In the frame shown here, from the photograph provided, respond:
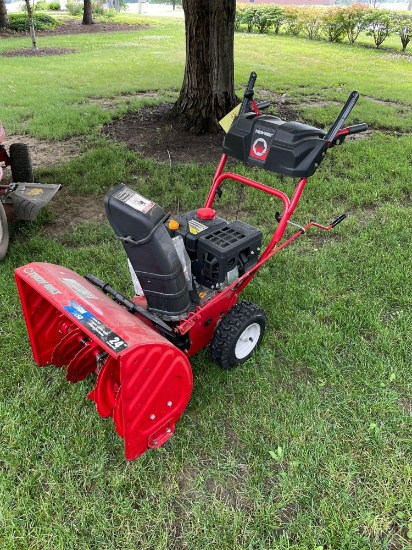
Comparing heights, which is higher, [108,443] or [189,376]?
[189,376]

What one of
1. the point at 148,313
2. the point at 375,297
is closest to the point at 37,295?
the point at 148,313

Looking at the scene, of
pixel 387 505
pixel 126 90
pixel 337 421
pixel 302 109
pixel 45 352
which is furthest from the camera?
pixel 126 90

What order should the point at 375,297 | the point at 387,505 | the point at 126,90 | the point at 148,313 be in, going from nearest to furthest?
the point at 387,505
the point at 148,313
the point at 375,297
the point at 126,90

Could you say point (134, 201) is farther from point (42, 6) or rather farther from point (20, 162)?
point (42, 6)

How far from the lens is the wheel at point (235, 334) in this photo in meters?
2.44

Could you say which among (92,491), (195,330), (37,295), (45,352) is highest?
(37,295)

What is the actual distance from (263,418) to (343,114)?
63.2 inches

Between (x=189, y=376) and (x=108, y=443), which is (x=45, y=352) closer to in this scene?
(x=108, y=443)

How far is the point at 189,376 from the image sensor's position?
2043 millimetres

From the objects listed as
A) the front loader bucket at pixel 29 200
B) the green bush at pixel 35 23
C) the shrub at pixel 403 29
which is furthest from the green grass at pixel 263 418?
the green bush at pixel 35 23

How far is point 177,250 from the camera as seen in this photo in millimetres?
2205

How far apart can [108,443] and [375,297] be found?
2.05 metres

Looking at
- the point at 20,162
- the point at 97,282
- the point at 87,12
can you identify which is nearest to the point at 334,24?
the point at 87,12

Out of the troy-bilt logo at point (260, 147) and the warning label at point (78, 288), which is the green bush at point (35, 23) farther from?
the warning label at point (78, 288)
